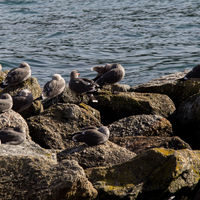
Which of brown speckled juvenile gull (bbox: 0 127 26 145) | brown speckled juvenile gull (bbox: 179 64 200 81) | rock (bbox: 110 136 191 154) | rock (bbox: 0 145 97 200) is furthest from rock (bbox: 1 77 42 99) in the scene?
rock (bbox: 0 145 97 200)

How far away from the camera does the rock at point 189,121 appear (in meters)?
10.1

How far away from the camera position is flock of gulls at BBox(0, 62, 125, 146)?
8.10 meters

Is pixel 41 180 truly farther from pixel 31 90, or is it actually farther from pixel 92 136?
pixel 31 90

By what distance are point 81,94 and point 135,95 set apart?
1158mm

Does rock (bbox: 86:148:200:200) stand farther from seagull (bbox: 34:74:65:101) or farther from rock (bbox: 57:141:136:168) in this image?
seagull (bbox: 34:74:65:101)

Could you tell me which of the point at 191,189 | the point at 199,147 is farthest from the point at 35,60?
the point at 191,189

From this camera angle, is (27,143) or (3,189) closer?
(3,189)

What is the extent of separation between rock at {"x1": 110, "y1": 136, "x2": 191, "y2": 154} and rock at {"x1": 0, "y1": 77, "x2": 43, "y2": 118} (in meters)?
2.22

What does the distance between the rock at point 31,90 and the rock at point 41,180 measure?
3786 mm

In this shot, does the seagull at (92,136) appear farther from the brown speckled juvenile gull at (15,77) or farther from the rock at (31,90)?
the brown speckled juvenile gull at (15,77)

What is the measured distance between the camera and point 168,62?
18.7m

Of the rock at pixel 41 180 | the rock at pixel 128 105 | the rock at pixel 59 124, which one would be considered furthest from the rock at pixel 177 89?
the rock at pixel 41 180

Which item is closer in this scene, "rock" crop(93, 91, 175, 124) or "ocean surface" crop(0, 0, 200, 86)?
"rock" crop(93, 91, 175, 124)

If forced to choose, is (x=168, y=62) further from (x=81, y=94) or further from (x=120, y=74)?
(x=81, y=94)
